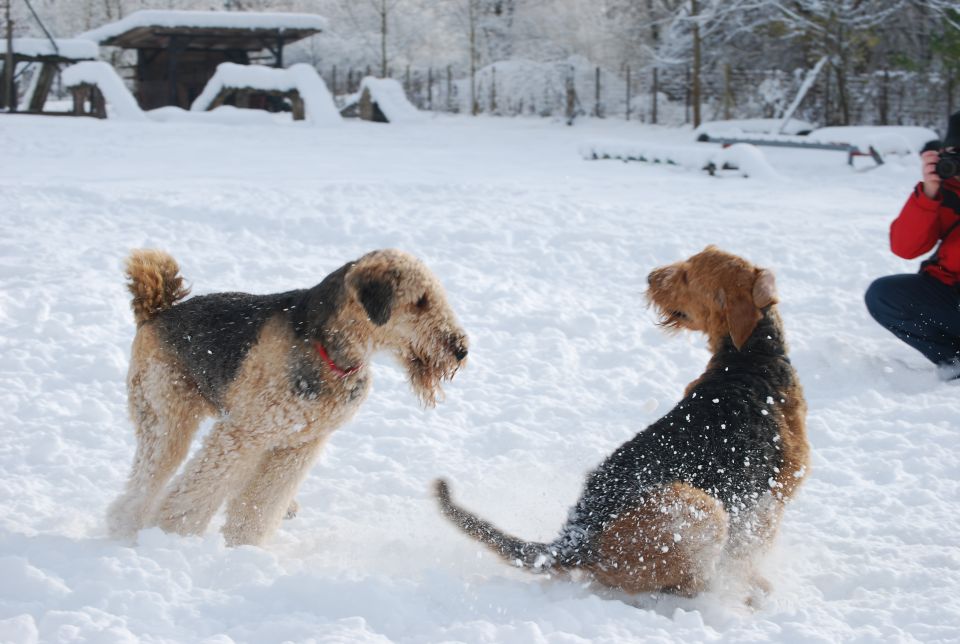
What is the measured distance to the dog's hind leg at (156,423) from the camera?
3578 mm

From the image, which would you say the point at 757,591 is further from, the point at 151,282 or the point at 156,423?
the point at 151,282

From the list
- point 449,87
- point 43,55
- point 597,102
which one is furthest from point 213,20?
point 597,102

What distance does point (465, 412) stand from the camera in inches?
207

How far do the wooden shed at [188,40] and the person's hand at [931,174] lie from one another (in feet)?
64.0

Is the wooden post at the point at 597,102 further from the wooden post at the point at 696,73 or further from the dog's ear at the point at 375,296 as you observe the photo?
the dog's ear at the point at 375,296

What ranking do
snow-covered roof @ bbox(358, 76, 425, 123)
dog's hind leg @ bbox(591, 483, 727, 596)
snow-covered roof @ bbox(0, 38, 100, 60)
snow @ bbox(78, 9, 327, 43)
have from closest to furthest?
dog's hind leg @ bbox(591, 483, 727, 596), snow-covered roof @ bbox(0, 38, 100, 60), snow @ bbox(78, 9, 327, 43), snow-covered roof @ bbox(358, 76, 425, 123)

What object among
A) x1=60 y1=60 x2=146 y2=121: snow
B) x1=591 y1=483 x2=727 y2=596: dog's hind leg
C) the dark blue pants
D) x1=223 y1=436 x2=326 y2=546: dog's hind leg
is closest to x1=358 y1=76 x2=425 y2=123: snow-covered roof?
x1=60 y1=60 x2=146 y2=121: snow

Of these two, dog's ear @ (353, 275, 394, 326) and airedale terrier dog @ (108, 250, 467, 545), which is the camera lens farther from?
dog's ear @ (353, 275, 394, 326)

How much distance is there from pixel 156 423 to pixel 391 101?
2007 cm

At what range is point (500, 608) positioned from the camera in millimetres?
2857

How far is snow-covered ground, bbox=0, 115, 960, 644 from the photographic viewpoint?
109 inches

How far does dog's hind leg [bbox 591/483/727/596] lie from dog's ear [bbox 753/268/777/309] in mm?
913

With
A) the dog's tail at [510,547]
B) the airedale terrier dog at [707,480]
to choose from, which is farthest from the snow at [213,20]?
the dog's tail at [510,547]

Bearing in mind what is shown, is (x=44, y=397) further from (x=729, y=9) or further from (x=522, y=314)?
(x=729, y=9)
